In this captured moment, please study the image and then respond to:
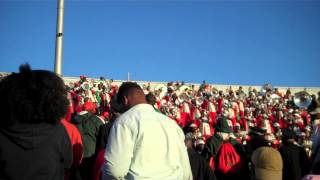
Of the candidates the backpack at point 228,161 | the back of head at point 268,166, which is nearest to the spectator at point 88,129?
the backpack at point 228,161

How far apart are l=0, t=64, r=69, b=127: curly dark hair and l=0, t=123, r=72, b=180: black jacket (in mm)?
62

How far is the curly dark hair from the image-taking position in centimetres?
321

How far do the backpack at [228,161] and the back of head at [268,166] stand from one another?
3.85ft

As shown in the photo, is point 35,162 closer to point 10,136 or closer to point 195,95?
point 10,136

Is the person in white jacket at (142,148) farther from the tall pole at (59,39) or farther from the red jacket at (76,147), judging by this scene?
the tall pole at (59,39)

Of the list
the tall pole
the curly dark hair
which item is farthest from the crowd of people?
the tall pole

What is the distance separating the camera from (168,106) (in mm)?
23281

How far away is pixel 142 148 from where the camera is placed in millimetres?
3838

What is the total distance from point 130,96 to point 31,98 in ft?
3.78

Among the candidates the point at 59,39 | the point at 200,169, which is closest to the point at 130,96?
the point at 200,169

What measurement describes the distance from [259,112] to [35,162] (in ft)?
76.0

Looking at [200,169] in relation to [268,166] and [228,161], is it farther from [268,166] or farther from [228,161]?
[228,161]

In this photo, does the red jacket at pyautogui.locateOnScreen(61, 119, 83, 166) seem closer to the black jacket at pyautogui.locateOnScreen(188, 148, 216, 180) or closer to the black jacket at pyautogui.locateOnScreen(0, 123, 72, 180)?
the black jacket at pyautogui.locateOnScreen(0, 123, 72, 180)

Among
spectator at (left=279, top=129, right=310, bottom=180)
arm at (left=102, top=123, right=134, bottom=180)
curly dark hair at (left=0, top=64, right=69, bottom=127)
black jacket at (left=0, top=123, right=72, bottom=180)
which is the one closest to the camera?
black jacket at (left=0, top=123, right=72, bottom=180)
